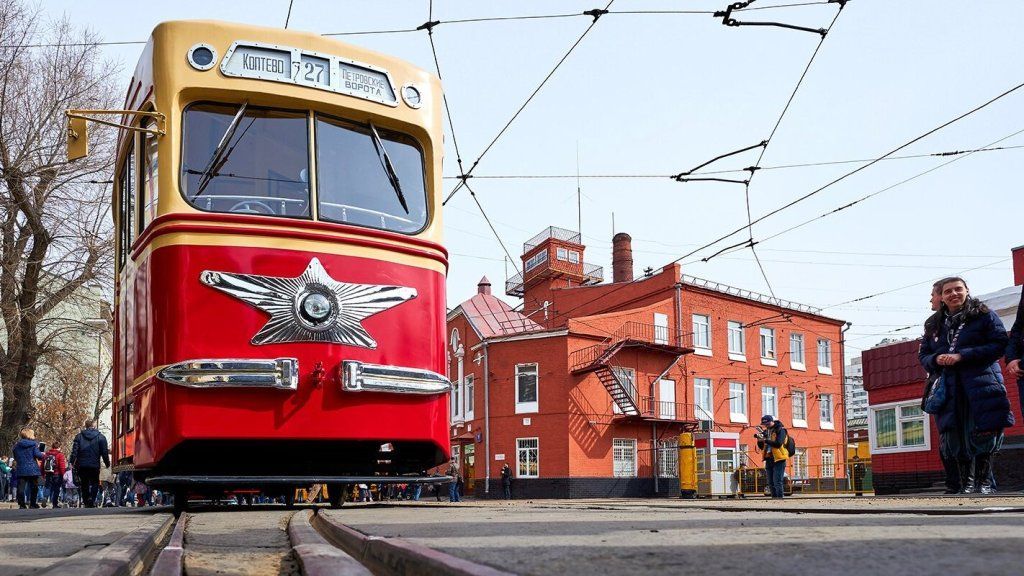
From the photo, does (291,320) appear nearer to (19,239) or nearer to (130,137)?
(130,137)

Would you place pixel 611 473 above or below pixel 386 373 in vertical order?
below

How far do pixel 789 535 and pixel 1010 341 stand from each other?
16.1 ft

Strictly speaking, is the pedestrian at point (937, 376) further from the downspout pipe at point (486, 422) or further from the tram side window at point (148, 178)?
the downspout pipe at point (486, 422)

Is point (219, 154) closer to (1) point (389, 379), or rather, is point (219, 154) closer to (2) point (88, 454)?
(1) point (389, 379)

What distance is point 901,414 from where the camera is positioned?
26.8 metres

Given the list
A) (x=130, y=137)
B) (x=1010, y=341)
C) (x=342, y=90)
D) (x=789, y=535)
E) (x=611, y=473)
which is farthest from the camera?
(x=611, y=473)

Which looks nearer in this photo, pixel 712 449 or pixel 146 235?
pixel 146 235

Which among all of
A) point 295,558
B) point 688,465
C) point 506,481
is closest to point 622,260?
point 506,481

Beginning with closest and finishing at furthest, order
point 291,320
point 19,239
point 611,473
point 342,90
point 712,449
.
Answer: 1. point 291,320
2. point 342,90
3. point 19,239
4. point 712,449
5. point 611,473

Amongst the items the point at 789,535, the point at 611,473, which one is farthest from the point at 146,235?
the point at 611,473

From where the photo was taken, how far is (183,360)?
7.50m

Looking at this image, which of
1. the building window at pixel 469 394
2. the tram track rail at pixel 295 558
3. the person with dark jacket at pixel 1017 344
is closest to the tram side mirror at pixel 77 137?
the tram track rail at pixel 295 558

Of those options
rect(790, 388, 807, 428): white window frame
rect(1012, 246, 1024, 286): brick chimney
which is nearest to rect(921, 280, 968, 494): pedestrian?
rect(1012, 246, 1024, 286): brick chimney

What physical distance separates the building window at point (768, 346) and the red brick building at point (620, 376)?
0.29 ft
